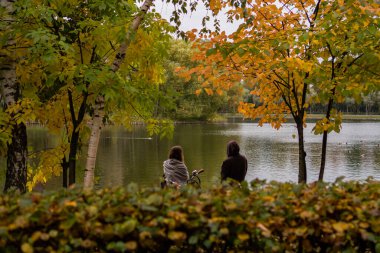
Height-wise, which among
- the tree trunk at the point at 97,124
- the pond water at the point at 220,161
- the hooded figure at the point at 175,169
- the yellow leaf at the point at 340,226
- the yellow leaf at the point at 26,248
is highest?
the tree trunk at the point at 97,124

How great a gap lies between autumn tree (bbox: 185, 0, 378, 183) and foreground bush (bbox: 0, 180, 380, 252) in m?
3.31

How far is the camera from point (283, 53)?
8.35m

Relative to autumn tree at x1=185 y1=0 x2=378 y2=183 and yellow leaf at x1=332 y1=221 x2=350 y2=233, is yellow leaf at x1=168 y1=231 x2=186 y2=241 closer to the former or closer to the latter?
yellow leaf at x1=332 y1=221 x2=350 y2=233

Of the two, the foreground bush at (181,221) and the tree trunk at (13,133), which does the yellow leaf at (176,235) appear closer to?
the foreground bush at (181,221)

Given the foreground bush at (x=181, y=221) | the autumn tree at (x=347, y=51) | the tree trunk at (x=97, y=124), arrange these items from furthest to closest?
the tree trunk at (x=97, y=124) < the autumn tree at (x=347, y=51) < the foreground bush at (x=181, y=221)

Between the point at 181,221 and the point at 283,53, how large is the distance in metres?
5.97

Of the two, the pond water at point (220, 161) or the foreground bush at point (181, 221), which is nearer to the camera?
the foreground bush at point (181, 221)

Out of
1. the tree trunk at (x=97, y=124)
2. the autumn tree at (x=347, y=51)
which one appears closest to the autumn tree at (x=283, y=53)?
the autumn tree at (x=347, y=51)

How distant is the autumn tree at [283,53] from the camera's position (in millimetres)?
6645

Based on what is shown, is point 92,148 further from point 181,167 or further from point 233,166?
point 233,166

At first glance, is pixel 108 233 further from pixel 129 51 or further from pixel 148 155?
pixel 148 155

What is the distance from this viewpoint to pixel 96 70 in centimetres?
640

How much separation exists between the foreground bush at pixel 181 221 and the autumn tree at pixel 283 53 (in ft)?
10.9

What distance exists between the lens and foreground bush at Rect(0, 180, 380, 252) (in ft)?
9.92
